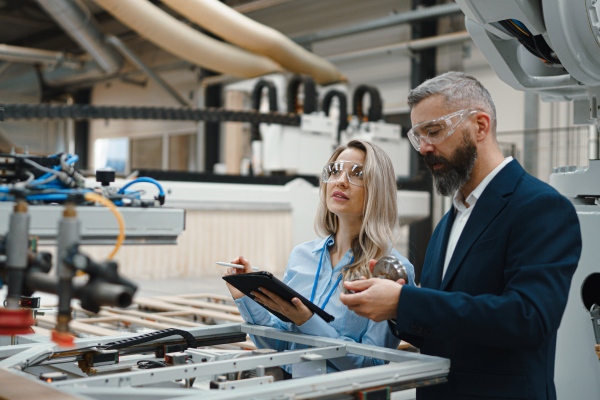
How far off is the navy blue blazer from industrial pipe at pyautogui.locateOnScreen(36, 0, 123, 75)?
8.17 metres

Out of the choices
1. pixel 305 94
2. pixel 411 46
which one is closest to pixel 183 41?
pixel 305 94

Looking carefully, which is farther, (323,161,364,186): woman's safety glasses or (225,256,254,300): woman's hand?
(323,161,364,186): woman's safety glasses

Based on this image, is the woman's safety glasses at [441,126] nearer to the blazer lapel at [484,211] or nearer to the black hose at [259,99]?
the blazer lapel at [484,211]

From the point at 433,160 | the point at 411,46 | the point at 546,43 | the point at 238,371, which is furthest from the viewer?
the point at 411,46

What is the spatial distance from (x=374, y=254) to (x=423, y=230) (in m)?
6.09

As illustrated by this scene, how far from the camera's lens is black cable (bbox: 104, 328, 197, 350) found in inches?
61.7

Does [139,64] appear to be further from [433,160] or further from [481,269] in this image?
[481,269]

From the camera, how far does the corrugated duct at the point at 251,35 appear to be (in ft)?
22.9

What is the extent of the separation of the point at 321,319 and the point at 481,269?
1.71ft

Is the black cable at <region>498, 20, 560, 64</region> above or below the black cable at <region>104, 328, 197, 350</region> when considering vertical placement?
above

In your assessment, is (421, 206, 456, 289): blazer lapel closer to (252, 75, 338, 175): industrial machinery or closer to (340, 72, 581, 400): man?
(340, 72, 581, 400): man

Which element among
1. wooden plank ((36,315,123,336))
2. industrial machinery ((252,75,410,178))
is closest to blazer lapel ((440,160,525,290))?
wooden plank ((36,315,123,336))

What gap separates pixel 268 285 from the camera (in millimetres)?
1550

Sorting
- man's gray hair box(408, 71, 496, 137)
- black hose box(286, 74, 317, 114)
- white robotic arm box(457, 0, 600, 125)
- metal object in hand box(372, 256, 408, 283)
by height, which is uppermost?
black hose box(286, 74, 317, 114)
